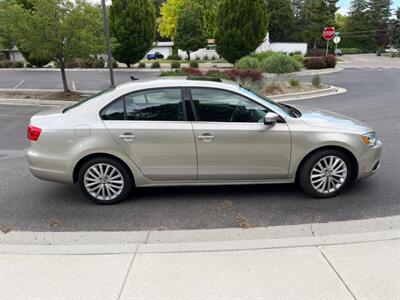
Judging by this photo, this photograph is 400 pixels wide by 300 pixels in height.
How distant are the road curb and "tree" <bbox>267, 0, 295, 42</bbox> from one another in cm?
6973

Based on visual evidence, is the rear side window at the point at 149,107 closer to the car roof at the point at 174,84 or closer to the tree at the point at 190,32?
the car roof at the point at 174,84

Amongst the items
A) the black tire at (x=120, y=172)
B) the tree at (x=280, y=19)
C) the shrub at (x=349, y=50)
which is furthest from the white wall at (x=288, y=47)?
the black tire at (x=120, y=172)

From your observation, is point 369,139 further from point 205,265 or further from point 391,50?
point 391,50

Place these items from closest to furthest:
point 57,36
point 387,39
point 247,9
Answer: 1. point 57,36
2. point 247,9
3. point 387,39

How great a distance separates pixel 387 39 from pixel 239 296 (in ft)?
304

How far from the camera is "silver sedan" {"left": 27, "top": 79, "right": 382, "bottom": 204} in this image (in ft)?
14.9

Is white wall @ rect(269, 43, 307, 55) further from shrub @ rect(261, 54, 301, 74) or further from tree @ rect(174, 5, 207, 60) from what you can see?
shrub @ rect(261, 54, 301, 74)

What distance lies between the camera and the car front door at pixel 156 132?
4512 mm

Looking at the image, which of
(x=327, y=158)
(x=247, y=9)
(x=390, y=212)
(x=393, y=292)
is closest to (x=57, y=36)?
(x=327, y=158)

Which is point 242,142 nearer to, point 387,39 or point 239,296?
point 239,296

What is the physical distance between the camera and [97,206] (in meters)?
4.71

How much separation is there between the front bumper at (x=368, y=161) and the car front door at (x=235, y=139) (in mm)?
936

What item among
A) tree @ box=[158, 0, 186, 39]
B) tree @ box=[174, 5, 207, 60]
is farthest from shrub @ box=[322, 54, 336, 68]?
tree @ box=[158, 0, 186, 39]

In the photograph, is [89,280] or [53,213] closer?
[89,280]
